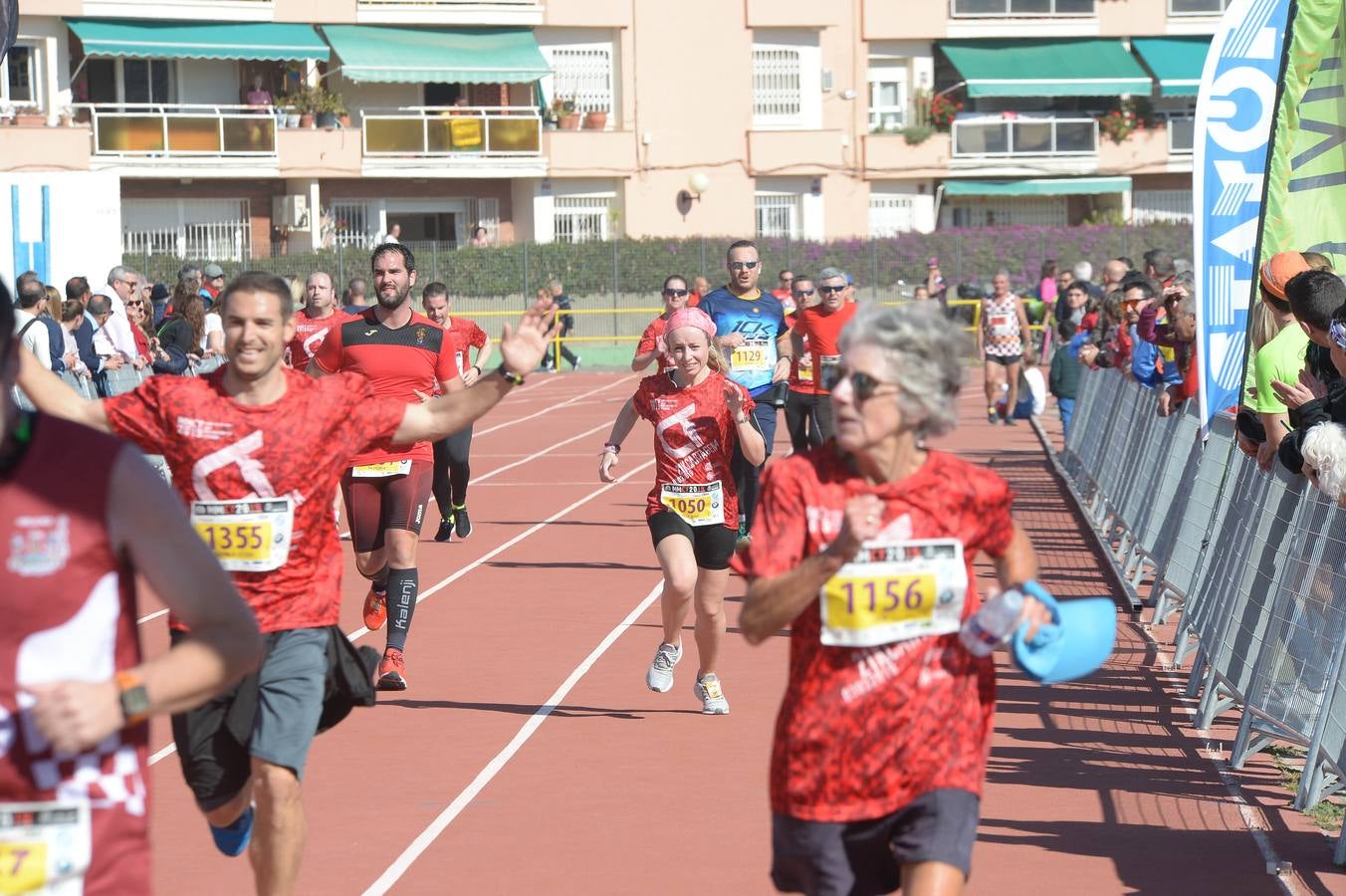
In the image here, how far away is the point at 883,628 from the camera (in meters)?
4.62

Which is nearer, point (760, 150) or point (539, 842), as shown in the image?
point (539, 842)

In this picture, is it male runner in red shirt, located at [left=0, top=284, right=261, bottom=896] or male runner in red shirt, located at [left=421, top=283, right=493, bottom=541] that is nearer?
male runner in red shirt, located at [left=0, top=284, right=261, bottom=896]

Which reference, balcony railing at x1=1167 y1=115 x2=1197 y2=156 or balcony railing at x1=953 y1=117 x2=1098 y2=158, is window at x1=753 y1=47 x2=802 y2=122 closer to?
balcony railing at x1=953 y1=117 x2=1098 y2=158

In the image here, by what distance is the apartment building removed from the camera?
48.2 metres

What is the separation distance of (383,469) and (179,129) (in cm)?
3887

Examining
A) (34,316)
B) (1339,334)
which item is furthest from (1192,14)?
(1339,334)

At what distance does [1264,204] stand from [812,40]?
4672 cm

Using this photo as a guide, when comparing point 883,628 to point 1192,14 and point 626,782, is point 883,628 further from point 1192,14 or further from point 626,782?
point 1192,14

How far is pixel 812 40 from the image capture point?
2190 inches

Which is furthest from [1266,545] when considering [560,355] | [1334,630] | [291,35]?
[291,35]

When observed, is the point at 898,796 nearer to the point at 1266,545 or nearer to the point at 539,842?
the point at 539,842

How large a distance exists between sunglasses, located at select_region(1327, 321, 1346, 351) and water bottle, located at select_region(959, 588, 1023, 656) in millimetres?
3348

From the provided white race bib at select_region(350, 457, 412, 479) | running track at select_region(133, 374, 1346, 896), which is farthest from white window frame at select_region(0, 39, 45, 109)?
white race bib at select_region(350, 457, 412, 479)

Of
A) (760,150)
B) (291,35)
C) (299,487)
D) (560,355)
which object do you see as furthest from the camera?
(760,150)
